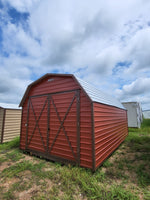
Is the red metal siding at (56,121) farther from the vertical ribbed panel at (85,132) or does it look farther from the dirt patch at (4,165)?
the dirt patch at (4,165)

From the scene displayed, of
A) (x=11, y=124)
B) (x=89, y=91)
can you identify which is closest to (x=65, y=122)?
(x=89, y=91)

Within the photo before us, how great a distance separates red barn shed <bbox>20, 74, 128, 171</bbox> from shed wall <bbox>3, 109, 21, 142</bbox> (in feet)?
11.6

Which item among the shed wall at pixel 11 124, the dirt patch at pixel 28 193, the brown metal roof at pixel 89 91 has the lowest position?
the dirt patch at pixel 28 193

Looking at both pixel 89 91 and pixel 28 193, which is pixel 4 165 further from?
pixel 89 91

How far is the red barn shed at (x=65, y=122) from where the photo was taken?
446 cm

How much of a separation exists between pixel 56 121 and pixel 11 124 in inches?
270

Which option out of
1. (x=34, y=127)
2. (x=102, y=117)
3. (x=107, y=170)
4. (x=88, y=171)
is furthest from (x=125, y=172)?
(x=34, y=127)

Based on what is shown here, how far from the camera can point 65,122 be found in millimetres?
5223

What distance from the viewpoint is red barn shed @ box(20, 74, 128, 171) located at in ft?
14.6

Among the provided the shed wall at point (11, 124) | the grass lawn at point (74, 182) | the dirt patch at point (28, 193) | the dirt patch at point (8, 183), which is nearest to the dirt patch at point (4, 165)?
the grass lawn at point (74, 182)

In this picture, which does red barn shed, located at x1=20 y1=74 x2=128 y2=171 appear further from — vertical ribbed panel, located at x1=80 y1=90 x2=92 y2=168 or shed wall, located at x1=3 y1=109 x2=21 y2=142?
shed wall, located at x1=3 y1=109 x2=21 y2=142

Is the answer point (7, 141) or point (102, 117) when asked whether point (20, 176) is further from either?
point (7, 141)

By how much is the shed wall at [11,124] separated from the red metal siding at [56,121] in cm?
354

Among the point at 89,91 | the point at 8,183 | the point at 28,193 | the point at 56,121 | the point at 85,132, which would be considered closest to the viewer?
the point at 28,193
